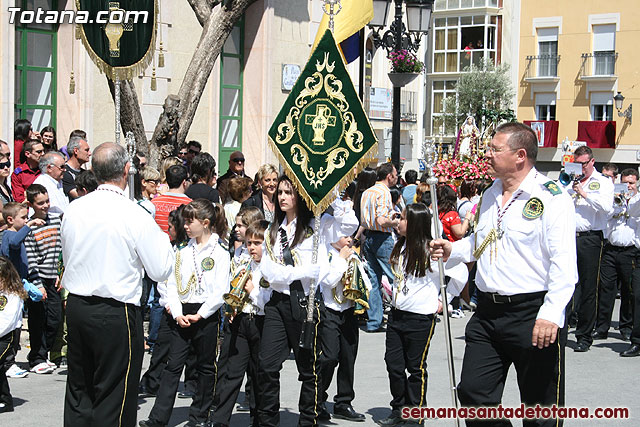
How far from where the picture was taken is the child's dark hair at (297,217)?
262 inches

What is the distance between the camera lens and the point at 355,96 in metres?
6.84

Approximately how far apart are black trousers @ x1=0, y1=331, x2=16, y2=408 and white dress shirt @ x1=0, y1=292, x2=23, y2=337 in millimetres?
58

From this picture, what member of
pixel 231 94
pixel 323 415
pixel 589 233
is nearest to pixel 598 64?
pixel 231 94

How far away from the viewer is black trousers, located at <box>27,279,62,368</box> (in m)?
8.88

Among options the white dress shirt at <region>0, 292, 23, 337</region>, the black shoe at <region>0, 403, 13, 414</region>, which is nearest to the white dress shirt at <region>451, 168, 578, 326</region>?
the white dress shirt at <region>0, 292, 23, 337</region>

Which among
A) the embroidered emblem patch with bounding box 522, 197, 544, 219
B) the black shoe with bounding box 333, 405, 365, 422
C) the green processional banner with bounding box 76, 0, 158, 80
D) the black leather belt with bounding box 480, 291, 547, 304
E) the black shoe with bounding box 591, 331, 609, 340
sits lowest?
the black shoe with bounding box 591, 331, 609, 340

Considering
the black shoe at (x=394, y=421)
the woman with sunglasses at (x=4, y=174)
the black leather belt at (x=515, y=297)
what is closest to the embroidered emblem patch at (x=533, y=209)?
the black leather belt at (x=515, y=297)

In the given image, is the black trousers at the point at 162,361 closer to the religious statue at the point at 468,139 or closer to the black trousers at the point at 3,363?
the black trousers at the point at 3,363

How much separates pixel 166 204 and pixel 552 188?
462 centimetres

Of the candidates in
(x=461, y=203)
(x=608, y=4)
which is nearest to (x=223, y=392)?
(x=461, y=203)

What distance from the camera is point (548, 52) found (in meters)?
50.2

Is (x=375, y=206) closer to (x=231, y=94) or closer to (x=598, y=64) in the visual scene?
(x=231, y=94)

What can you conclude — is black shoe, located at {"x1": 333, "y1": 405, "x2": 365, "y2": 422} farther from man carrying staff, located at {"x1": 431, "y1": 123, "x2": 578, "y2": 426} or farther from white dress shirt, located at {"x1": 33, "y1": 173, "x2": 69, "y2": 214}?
white dress shirt, located at {"x1": 33, "y1": 173, "x2": 69, "y2": 214}

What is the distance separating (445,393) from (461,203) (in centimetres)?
523
